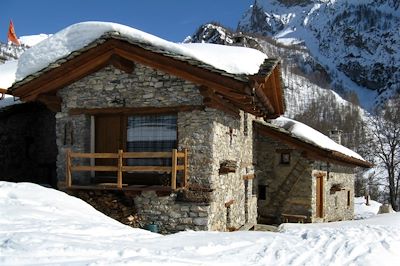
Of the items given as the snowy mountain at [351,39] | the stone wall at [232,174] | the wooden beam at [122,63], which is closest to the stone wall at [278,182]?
the stone wall at [232,174]

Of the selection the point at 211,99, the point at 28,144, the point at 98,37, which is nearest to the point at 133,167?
the point at 211,99

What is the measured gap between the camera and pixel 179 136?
9992mm

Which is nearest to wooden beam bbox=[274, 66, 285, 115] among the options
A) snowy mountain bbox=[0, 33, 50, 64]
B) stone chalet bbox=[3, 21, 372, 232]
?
stone chalet bbox=[3, 21, 372, 232]

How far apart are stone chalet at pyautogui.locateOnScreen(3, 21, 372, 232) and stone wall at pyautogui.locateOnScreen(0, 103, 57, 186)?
2.84 m

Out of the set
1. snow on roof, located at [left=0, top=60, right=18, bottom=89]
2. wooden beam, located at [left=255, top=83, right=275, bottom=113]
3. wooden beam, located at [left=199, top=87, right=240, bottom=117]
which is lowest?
wooden beam, located at [left=199, top=87, right=240, bottom=117]

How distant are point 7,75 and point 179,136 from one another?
9210 millimetres

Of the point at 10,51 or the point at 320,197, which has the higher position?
the point at 10,51

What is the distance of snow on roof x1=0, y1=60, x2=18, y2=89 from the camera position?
580 inches

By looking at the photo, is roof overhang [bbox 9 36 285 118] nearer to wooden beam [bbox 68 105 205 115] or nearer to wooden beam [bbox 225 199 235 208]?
wooden beam [bbox 68 105 205 115]

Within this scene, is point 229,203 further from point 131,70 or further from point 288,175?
point 288,175

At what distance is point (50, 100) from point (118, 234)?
19.5 ft

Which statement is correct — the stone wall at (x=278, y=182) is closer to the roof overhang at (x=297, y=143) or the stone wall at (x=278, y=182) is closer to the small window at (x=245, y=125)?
the roof overhang at (x=297, y=143)

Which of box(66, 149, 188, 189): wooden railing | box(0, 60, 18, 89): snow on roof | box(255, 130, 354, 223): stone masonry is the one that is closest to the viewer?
box(66, 149, 188, 189): wooden railing

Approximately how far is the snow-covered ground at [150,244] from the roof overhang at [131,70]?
3533mm
